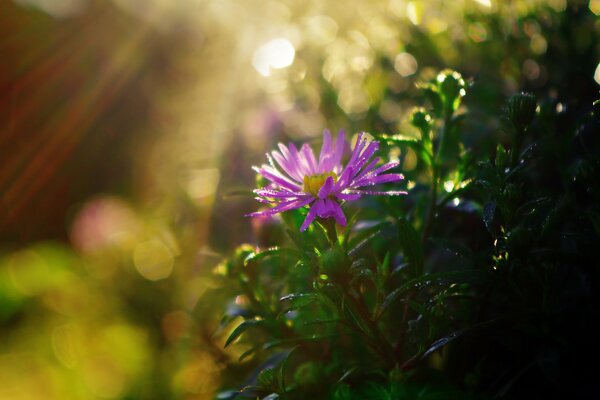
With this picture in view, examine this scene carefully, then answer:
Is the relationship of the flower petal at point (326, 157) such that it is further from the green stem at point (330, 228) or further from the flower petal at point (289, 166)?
the green stem at point (330, 228)

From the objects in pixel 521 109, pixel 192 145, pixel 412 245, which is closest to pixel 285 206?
pixel 412 245

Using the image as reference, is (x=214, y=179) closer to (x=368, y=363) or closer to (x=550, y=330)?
(x=368, y=363)

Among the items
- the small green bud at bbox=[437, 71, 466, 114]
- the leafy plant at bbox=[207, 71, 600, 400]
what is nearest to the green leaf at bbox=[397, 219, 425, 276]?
the leafy plant at bbox=[207, 71, 600, 400]

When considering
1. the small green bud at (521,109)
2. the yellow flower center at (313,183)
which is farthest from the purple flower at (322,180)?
the small green bud at (521,109)

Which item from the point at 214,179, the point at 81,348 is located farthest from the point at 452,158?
the point at 81,348

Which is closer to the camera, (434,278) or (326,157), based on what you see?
(434,278)

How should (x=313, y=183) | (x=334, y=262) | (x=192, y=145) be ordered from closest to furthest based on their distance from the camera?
(x=334, y=262) < (x=313, y=183) < (x=192, y=145)

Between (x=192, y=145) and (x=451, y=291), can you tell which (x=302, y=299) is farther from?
(x=192, y=145)

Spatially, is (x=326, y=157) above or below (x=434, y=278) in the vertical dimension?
above
